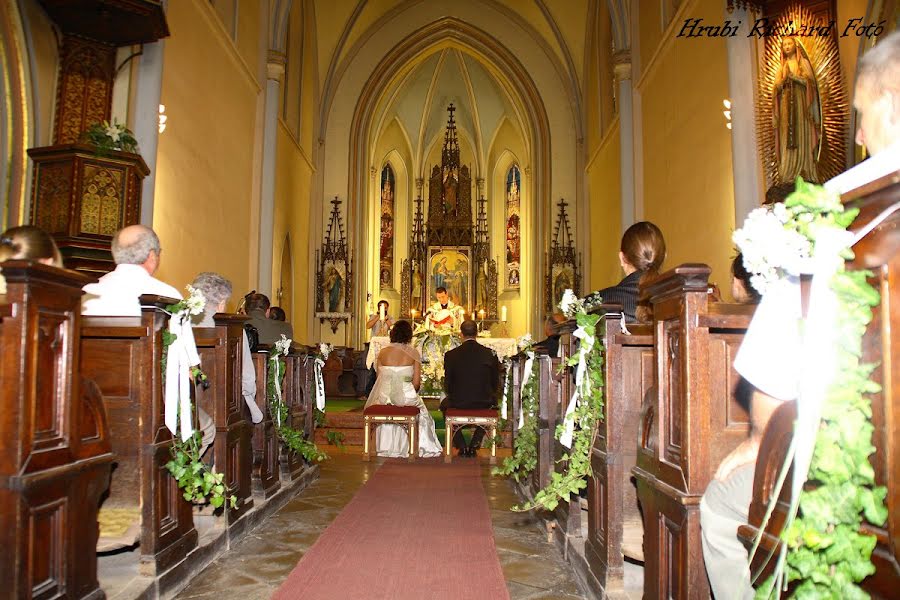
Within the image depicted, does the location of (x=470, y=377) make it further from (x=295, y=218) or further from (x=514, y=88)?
(x=514, y=88)

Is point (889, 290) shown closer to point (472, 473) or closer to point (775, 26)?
point (472, 473)

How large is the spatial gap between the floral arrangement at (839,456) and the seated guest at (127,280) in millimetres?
2836

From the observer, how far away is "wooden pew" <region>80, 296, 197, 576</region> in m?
3.03

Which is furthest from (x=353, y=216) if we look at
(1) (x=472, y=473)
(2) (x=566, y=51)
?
(1) (x=472, y=473)

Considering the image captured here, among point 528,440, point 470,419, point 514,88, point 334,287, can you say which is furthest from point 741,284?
point 514,88

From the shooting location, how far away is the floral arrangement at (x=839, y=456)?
1.31m

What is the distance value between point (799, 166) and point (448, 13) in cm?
1198

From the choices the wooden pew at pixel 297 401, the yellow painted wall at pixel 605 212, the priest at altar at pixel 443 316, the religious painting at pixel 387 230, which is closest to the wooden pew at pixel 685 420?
the wooden pew at pixel 297 401

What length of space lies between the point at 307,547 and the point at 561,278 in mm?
11567

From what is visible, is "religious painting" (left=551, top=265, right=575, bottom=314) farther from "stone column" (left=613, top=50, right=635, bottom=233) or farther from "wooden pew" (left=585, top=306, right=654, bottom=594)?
"wooden pew" (left=585, top=306, right=654, bottom=594)

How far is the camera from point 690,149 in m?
8.50

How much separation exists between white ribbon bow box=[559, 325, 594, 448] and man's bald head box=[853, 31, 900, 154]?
179 centimetres

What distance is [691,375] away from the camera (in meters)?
2.06

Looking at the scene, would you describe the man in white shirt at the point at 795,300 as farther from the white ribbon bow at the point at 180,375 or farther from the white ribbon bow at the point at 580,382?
the white ribbon bow at the point at 180,375
